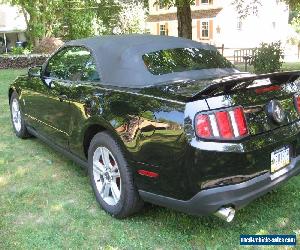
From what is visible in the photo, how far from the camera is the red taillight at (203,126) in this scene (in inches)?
109

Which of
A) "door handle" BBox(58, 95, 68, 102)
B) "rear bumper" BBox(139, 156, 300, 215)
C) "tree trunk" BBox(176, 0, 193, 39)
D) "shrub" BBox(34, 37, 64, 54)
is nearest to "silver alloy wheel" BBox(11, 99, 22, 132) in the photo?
"door handle" BBox(58, 95, 68, 102)

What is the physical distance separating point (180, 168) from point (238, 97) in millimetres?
671

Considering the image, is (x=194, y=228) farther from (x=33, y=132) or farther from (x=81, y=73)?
(x=33, y=132)

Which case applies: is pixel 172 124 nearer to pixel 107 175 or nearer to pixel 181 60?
pixel 107 175

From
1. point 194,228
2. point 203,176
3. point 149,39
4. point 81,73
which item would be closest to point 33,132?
point 81,73

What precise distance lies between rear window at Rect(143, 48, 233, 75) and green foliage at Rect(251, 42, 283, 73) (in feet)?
28.7

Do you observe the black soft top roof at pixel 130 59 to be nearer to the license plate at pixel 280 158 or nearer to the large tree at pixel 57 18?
the license plate at pixel 280 158

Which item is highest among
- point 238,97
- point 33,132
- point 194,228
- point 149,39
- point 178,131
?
point 149,39

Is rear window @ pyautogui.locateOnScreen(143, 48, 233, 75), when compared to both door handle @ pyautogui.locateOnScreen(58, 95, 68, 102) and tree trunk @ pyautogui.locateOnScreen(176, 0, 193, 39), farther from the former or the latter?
tree trunk @ pyautogui.locateOnScreen(176, 0, 193, 39)

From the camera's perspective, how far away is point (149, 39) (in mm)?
4270

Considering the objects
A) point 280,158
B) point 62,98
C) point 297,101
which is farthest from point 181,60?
point 280,158

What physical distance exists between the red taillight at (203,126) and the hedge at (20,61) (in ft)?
51.0

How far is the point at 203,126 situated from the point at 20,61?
636 inches

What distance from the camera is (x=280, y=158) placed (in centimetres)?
318
